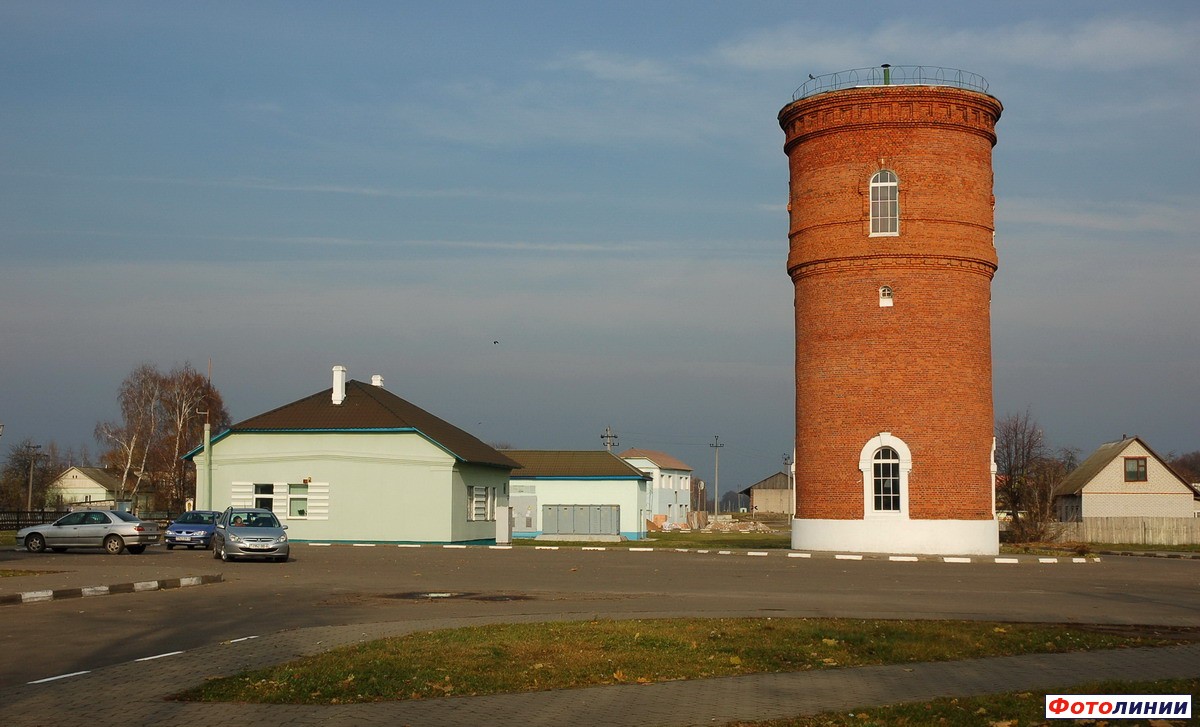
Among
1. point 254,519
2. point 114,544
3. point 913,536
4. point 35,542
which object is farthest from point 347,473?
point 913,536

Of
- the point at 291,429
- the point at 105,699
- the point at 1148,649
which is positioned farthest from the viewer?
the point at 291,429

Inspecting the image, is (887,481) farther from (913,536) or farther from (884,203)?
(884,203)

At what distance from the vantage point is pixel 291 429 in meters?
47.0

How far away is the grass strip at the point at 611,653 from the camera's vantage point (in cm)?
1041

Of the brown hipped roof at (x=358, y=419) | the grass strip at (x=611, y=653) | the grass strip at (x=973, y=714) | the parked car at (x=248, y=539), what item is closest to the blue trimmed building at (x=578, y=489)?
the brown hipped roof at (x=358, y=419)

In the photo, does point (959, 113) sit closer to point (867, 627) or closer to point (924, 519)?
point (924, 519)

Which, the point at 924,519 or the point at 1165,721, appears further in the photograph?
the point at 924,519

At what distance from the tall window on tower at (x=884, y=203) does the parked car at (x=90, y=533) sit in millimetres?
24141

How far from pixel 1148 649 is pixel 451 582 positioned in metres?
14.4

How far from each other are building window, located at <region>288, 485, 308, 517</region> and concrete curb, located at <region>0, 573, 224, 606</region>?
76.5ft

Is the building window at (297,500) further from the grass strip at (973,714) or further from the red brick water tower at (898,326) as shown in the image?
the grass strip at (973,714)

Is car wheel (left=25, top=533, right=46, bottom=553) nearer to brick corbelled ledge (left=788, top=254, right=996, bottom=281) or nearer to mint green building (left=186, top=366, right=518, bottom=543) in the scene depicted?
mint green building (left=186, top=366, right=518, bottom=543)

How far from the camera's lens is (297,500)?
47.1 m

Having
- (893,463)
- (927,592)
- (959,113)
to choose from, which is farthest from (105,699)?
(959,113)
